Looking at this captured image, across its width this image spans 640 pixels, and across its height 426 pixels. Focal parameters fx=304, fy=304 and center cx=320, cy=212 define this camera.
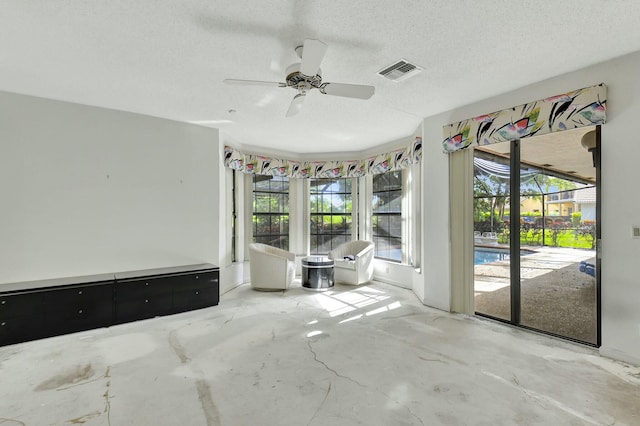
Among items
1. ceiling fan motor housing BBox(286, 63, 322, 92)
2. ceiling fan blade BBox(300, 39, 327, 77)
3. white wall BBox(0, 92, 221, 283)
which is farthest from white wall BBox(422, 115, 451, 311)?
white wall BBox(0, 92, 221, 283)

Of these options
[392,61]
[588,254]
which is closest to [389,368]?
[588,254]

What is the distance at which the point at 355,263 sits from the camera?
5.44 metres

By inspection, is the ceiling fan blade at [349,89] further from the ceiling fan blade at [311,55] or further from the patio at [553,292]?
the patio at [553,292]

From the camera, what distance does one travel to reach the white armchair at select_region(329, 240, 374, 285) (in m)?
5.46

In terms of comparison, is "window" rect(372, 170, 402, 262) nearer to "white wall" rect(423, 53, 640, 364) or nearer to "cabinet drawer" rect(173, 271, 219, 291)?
"white wall" rect(423, 53, 640, 364)

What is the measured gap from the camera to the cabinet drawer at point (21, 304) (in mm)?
3010

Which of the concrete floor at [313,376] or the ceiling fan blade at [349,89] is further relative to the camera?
the ceiling fan blade at [349,89]

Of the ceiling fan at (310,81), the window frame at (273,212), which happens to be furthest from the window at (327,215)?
the ceiling fan at (310,81)

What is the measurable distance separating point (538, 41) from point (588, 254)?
81.7 inches

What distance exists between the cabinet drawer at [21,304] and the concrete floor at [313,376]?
34 cm

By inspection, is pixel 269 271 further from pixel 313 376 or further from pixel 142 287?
pixel 313 376

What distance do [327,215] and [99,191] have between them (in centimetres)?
408

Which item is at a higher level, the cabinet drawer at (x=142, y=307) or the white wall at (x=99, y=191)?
the white wall at (x=99, y=191)

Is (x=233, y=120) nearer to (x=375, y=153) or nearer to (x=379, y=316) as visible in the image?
(x=375, y=153)
